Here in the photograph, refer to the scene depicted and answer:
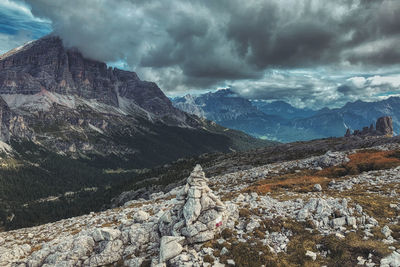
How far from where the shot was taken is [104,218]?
43656 millimetres

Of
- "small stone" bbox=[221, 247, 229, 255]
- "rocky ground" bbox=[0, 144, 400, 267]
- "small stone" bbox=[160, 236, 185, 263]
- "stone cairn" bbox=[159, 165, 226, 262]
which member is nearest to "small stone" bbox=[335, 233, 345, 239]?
"rocky ground" bbox=[0, 144, 400, 267]

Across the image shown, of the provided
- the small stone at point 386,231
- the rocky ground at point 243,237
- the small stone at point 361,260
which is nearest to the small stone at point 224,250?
the rocky ground at point 243,237

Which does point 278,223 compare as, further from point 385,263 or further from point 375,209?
point 375,209

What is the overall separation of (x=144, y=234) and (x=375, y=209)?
24.7 meters

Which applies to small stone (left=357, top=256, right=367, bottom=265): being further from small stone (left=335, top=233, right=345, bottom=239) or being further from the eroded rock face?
the eroded rock face

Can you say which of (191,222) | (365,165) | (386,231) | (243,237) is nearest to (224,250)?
(243,237)

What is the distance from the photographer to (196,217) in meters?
21.8

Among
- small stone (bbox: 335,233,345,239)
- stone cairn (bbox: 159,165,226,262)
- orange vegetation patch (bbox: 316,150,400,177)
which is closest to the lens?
stone cairn (bbox: 159,165,226,262)

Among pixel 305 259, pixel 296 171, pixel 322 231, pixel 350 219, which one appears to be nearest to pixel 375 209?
pixel 350 219

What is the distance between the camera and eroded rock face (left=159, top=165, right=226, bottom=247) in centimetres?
2050

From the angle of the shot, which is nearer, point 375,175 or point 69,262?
point 69,262

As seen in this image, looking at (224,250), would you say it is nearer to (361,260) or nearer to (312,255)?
(312,255)

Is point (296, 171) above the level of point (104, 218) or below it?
above

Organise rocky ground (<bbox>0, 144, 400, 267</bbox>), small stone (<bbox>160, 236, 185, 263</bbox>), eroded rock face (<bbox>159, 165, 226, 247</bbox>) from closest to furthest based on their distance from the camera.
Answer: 1. rocky ground (<bbox>0, 144, 400, 267</bbox>)
2. small stone (<bbox>160, 236, 185, 263</bbox>)
3. eroded rock face (<bbox>159, 165, 226, 247</bbox>)
